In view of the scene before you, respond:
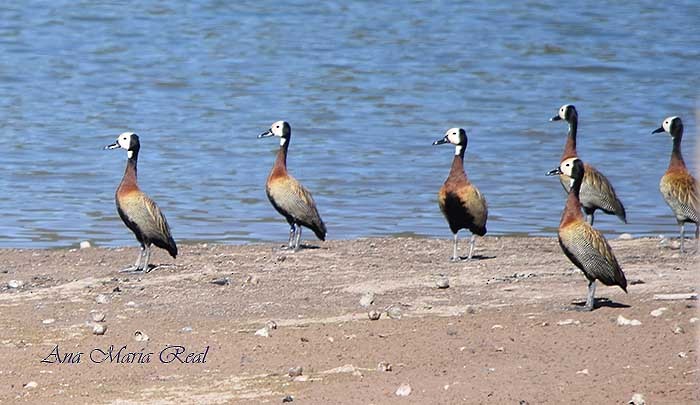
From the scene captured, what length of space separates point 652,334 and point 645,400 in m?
1.20

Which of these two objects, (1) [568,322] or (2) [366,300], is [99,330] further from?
(1) [568,322]

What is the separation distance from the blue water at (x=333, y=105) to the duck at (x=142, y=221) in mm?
1414

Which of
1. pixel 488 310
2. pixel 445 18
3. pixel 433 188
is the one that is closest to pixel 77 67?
pixel 445 18

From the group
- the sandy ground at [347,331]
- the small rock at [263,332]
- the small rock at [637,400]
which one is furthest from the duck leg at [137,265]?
the small rock at [637,400]

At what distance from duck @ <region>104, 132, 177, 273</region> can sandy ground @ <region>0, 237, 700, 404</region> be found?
21 cm

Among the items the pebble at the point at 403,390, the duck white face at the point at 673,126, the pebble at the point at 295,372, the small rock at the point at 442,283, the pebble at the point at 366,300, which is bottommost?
the small rock at the point at 442,283

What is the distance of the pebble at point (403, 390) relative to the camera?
8.21 m

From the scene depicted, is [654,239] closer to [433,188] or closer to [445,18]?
[433,188]

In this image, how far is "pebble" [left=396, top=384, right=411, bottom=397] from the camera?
821 cm

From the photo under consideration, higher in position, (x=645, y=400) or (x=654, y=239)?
(x=645, y=400)

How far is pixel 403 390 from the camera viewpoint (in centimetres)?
824

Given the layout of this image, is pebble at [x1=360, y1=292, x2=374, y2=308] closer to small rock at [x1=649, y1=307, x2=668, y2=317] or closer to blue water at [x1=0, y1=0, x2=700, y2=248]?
small rock at [x1=649, y1=307, x2=668, y2=317]

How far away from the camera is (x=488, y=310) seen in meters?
10.1

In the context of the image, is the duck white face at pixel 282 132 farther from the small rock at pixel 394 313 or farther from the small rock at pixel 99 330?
the small rock at pixel 99 330
